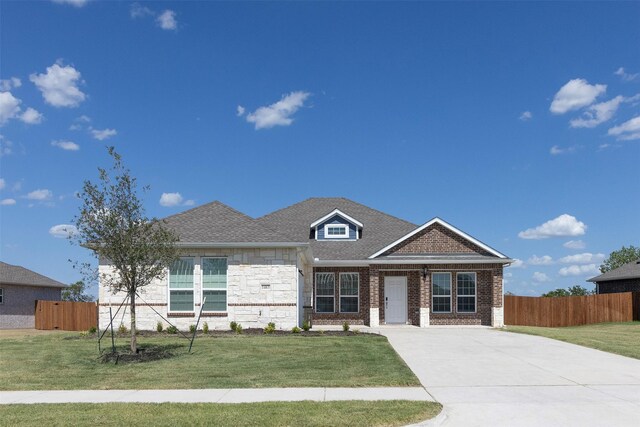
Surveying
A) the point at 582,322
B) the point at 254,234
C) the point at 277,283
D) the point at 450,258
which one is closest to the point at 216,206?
the point at 254,234

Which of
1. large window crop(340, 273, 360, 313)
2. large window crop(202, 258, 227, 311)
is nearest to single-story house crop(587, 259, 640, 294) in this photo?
large window crop(340, 273, 360, 313)

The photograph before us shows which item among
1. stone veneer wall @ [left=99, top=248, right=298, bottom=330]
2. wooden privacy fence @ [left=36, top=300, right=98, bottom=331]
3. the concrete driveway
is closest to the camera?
the concrete driveway

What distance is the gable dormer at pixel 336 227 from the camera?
99.1 ft

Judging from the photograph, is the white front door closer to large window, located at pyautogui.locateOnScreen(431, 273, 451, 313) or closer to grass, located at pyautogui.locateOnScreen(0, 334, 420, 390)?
large window, located at pyautogui.locateOnScreen(431, 273, 451, 313)

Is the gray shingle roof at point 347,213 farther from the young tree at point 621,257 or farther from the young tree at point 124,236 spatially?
the young tree at point 621,257

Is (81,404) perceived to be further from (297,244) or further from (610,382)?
(297,244)

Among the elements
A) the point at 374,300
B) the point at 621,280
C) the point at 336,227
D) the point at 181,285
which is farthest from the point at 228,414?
the point at 621,280

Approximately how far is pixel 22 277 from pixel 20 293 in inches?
42.9

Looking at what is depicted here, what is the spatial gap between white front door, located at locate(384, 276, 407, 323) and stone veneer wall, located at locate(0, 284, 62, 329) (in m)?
22.1

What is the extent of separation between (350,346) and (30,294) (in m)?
28.3

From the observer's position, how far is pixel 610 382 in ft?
36.6

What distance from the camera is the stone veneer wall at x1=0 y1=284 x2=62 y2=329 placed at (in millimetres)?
34812

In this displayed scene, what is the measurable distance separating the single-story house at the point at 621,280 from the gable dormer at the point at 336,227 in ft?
63.5

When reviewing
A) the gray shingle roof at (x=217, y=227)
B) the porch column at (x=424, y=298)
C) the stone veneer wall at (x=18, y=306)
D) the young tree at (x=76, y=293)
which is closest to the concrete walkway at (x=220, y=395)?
the gray shingle roof at (x=217, y=227)
